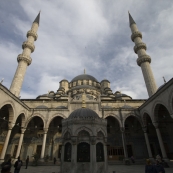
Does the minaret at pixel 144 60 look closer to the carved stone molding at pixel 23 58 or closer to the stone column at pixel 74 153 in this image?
the stone column at pixel 74 153

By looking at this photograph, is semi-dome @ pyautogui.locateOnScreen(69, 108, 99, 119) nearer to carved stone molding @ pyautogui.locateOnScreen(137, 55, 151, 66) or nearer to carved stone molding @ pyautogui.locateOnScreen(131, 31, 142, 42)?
carved stone molding @ pyautogui.locateOnScreen(137, 55, 151, 66)

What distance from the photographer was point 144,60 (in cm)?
2152

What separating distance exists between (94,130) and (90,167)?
162 centimetres

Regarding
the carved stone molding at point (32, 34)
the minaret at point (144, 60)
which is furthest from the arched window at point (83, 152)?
the carved stone molding at point (32, 34)

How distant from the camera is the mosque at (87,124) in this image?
6578 mm

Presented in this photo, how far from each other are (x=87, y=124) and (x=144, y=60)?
1883 cm

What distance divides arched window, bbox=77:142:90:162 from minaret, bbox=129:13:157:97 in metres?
15.7

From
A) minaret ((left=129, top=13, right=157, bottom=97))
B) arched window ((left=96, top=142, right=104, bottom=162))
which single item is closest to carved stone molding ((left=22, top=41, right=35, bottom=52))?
minaret ((left=129, top=13, right=157, bottom=97))

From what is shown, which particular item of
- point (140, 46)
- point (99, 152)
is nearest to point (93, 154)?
point (99, 152)

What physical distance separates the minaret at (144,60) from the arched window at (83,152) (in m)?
15.7

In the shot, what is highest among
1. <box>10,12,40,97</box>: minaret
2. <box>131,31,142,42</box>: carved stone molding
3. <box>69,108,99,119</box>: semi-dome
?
<box>131,31,142,42</box>: carved stone molding

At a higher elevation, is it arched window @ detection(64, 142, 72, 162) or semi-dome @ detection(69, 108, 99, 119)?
semi-dome @ detection(69, 108, 99, 119)

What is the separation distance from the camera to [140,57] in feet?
72.2

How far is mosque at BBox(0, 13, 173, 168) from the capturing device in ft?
21.6
